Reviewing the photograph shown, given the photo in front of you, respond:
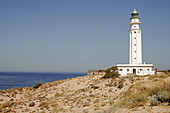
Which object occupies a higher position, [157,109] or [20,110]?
[157,109]

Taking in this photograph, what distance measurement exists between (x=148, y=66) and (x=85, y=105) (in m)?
25.8

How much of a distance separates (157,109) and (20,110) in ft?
47.1

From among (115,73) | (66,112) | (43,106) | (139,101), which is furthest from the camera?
(115,73)

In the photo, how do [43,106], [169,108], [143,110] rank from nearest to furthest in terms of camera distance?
[169,108]
[143,110]
[43,106]

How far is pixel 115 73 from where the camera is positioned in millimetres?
32844

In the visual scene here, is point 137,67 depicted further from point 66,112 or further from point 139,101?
point 139,101

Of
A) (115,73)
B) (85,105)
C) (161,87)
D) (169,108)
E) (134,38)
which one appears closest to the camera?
(169,108)

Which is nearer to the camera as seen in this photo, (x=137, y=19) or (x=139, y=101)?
(x=139, y=101)

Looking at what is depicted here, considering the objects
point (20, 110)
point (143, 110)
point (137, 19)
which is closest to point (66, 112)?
point (20, 110)

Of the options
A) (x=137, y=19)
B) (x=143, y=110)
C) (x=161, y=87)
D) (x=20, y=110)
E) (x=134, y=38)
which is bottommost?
(x=20, y=110)

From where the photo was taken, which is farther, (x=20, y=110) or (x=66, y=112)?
(x=20, y=110)

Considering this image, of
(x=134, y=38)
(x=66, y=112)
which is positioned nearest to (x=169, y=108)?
(x=66, y=112)

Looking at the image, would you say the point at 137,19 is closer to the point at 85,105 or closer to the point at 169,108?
the point at 85,105

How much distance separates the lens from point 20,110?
704 inches
